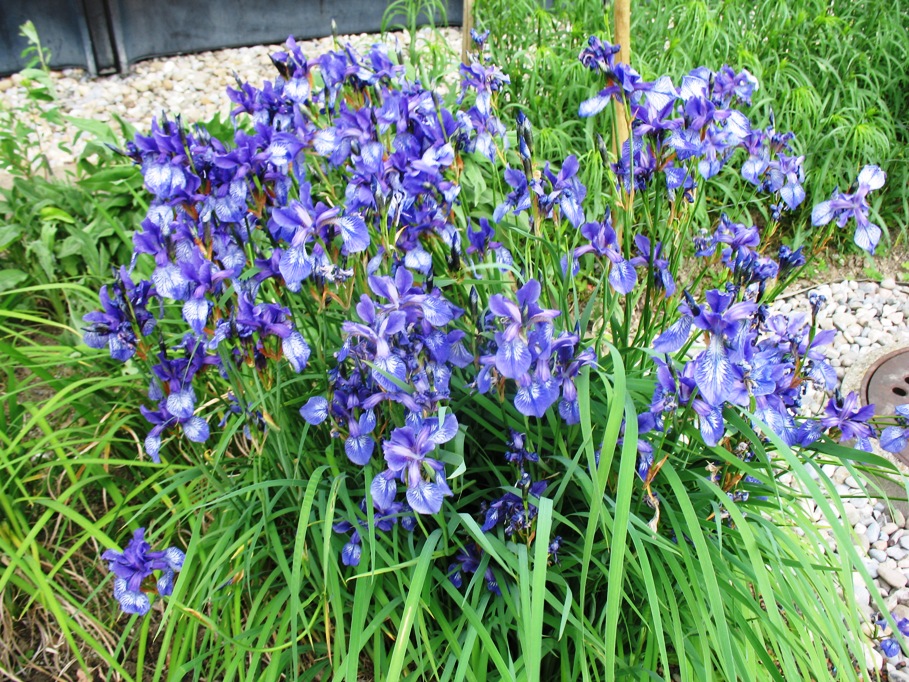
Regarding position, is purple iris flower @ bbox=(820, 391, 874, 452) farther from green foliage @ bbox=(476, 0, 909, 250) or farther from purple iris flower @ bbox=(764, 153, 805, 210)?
green foliage @ bbox=(476, 0, 909, 250)

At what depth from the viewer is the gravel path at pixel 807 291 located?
2.38 meters

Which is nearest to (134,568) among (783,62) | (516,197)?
(516,197)

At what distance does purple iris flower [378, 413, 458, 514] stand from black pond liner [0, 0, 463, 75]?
4556 mm

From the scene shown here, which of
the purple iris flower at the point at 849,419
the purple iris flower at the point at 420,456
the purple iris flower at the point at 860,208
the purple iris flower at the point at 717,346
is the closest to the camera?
the purple iris flower at the point at 717,346

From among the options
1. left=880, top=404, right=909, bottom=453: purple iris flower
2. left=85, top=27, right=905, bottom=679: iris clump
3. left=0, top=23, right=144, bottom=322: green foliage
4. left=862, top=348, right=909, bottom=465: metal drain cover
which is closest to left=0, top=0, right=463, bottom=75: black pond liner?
left=0, top=23, right=144, bottom=322: green foliage

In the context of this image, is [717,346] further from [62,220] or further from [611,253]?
[62,220]

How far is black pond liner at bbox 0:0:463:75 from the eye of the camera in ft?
15.6

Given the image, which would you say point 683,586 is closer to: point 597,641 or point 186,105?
point 597,641

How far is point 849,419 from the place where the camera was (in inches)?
57.9

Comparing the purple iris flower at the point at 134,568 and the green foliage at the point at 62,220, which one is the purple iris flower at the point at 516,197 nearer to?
the purple iris flower at the point at 134,568

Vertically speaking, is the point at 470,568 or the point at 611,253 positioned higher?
the point at 611,253

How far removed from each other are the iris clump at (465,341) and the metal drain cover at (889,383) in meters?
1.39

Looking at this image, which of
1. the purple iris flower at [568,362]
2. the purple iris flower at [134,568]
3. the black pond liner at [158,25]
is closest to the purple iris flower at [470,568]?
the purple iris flower at [568,362]

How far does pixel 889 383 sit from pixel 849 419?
176 centimetres
